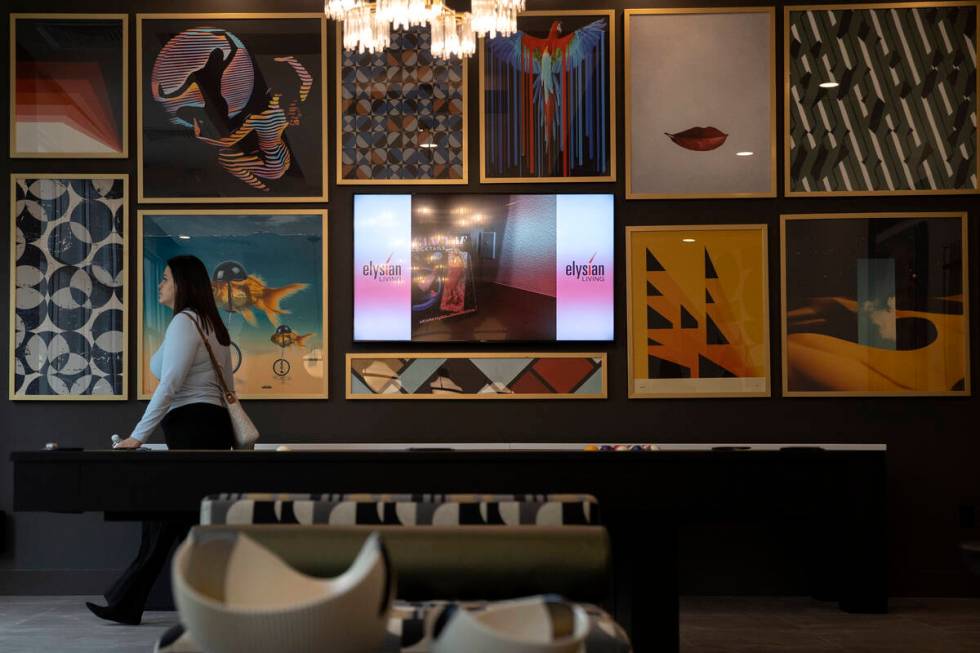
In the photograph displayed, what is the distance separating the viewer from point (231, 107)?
5.49 m

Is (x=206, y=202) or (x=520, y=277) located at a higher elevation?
(x=206, y=202)

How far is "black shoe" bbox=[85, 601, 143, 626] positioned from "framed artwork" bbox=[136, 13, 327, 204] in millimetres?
2010

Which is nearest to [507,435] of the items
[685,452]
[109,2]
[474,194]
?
[474,194]

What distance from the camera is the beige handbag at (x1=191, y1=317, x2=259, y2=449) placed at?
4465mm

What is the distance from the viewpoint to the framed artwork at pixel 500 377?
17.7 ft

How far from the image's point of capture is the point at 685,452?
Answer: 370 centimetres

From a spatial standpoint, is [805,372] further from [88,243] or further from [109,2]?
[109,2]

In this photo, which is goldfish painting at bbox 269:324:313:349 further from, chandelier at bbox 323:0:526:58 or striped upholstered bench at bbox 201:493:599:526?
striped upholstered bench at bbox 201:493:599:526

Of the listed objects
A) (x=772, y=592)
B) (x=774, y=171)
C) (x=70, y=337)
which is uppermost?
(x=774, y=171)

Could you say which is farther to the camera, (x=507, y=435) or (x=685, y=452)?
(x=507, y=435)

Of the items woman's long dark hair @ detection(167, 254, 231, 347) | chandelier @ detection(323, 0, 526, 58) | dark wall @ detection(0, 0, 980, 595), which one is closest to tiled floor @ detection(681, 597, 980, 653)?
dark wall @ detection(0, 0, 980, 595)

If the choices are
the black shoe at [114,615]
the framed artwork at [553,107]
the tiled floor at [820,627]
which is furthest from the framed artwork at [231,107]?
the tiled floor at [820,627]

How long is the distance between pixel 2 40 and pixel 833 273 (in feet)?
14.4

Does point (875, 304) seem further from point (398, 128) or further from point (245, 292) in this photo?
point (245, 292)
